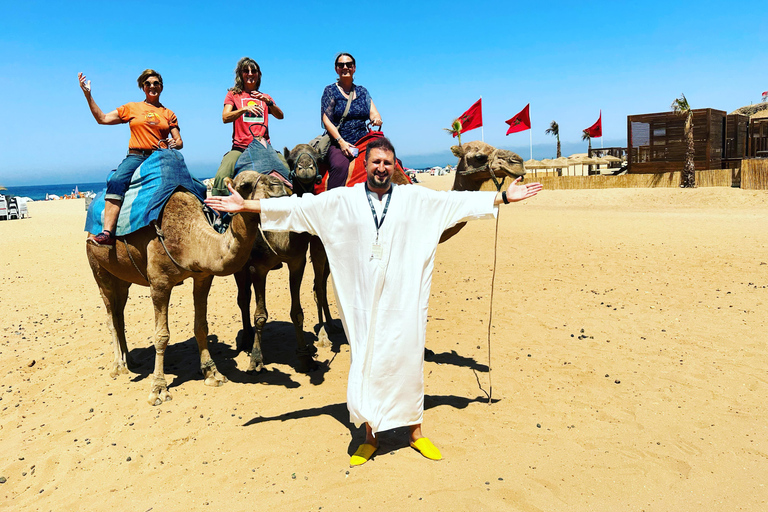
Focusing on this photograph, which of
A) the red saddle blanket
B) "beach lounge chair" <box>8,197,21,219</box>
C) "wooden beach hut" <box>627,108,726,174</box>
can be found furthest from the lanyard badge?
"beach lounge chair" <box>8,197,21,219</box>

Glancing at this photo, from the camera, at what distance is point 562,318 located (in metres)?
7.76

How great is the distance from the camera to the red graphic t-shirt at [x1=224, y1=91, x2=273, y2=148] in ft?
19.5

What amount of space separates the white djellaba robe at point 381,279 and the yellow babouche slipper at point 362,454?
37 centimetres

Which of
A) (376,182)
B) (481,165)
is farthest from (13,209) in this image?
(376,182)

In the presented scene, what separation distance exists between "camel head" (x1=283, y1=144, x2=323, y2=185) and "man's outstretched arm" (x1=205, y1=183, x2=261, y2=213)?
1748 millimetres

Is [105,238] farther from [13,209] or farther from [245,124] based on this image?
[13,209]

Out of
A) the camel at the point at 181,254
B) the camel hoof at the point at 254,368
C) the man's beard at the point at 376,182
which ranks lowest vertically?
the camel hoof at the point at 254,368

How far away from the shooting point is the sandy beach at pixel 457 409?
3764 millimetres

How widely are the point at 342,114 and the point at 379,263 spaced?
302 cm

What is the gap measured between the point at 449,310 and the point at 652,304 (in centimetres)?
332

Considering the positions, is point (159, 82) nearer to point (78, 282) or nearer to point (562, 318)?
point (562, 318)

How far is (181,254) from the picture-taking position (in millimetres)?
5277

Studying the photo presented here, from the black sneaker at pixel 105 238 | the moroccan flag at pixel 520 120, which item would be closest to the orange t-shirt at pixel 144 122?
the black sneaker at pixel 105 238

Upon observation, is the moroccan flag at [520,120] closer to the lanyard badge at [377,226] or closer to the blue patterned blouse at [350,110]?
the blue patterned blouse at [350,110]
